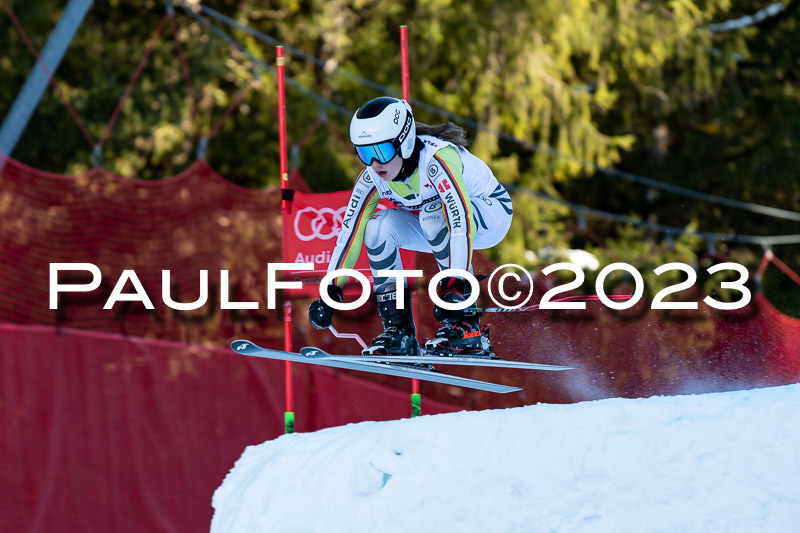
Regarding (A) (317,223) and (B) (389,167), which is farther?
(A) (317,223)

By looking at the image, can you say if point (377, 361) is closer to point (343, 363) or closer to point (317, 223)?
point (343, 363)

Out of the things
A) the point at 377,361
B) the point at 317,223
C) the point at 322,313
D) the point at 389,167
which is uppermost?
the point at 389,167

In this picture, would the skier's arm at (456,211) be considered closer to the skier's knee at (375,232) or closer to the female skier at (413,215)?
the female skier at (413,215)

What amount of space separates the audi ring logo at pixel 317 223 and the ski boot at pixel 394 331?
0.69 m

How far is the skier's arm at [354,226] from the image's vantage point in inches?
225

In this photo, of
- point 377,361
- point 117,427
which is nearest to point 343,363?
point 377,361

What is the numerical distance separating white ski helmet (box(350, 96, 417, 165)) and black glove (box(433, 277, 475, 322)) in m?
0.70

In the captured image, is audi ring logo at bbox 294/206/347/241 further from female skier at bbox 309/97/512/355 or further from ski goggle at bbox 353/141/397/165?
ski goggle at bbox 353/141/397/165

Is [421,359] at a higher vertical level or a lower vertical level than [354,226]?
lower

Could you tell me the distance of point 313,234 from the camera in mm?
6211

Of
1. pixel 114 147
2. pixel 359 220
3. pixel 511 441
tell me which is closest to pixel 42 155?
pixel 114 147

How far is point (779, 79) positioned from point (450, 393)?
1304 cm

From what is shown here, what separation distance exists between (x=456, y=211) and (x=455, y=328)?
24.1 inches

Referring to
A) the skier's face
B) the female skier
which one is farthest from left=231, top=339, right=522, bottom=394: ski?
the skier's face
